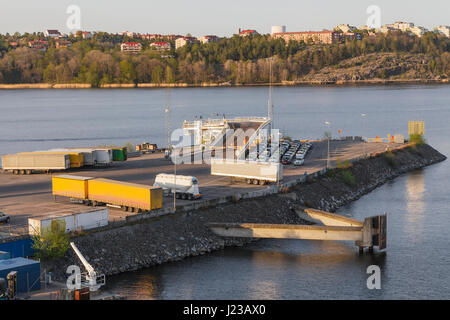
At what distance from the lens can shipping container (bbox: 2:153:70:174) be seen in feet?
197

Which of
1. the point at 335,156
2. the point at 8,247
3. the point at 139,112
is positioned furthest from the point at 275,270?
the point at 139,112

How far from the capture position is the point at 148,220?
4356cm

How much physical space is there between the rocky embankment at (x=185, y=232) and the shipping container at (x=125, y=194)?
1568 mm

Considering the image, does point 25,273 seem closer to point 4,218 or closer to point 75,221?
point 75,221

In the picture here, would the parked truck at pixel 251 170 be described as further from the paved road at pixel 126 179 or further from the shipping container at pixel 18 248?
the shipping container at pixel 18 248

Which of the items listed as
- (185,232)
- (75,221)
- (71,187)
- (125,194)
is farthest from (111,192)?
(75,221)

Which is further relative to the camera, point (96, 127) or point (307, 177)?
point (96, 127)

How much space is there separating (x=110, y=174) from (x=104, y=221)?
18.2 m

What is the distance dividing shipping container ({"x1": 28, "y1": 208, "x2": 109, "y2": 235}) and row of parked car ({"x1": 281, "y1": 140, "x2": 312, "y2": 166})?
29.2m

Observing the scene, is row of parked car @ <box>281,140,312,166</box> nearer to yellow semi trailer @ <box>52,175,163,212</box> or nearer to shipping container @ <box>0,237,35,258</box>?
yellow semi trailer @ <box>52,175,163,212</box>

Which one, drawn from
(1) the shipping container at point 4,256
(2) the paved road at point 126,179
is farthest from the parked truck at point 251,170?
(1) the shipping container at point 4,256
